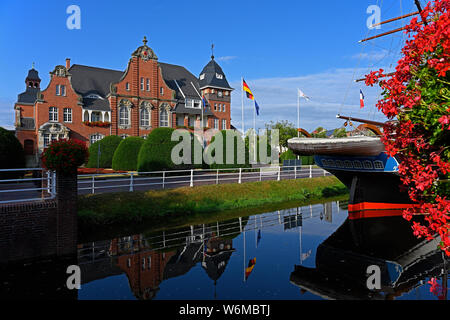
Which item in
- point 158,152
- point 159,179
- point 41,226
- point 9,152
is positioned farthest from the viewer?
point 158,152

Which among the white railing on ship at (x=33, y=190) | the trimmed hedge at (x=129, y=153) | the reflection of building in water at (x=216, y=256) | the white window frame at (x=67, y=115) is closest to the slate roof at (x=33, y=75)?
the white window frame at (x=67, y=115)

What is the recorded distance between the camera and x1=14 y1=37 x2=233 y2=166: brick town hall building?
3697 cm

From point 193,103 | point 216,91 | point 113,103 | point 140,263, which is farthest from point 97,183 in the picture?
point 216,91

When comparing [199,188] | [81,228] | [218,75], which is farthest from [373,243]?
[218,75]

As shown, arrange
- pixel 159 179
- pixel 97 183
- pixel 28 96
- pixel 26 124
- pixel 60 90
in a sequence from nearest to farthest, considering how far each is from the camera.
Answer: pixel 97 183
pixel 159 179
pixel 60 90
pixel 26 124
pixel 28 96

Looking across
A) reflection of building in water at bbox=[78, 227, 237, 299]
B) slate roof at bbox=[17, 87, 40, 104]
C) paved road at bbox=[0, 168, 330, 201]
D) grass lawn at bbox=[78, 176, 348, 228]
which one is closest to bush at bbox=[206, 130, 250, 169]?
paved road at bbox=[0, 168, 330, 201]

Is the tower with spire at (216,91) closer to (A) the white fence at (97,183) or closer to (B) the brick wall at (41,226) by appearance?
(A) the white fence at (97,183)

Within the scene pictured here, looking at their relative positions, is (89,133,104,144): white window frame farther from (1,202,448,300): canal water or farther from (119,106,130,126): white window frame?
(1,202,448,300): canal water

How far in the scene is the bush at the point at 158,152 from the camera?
Result: 21.5m

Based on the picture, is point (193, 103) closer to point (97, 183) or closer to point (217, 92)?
point (217, 92)

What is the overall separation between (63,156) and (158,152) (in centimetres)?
1327

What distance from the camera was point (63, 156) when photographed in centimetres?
834

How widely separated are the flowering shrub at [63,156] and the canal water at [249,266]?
2381 mm
